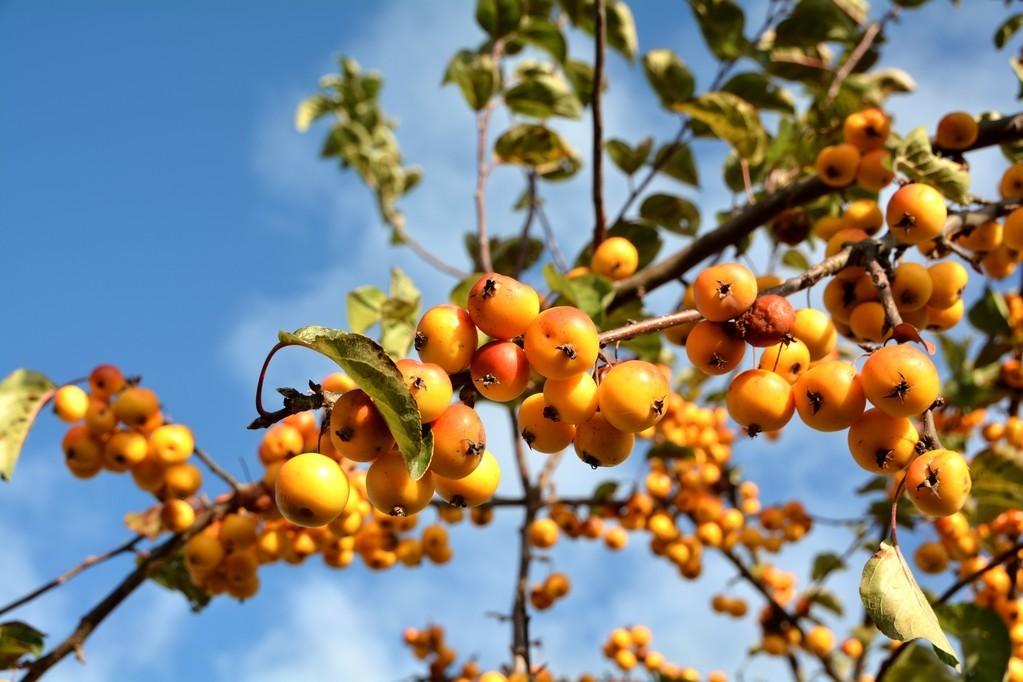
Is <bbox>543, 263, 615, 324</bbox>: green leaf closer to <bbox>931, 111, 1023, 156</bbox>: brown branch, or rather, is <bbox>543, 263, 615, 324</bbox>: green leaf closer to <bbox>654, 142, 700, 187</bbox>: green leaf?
<bbox>931, 111, 1023, 156</bbox>: brown branch

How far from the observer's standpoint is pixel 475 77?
4227 millimetres

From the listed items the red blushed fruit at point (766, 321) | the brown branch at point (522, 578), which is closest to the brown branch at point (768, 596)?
the brown branch at point (522, 578)

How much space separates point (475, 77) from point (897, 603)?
348cm

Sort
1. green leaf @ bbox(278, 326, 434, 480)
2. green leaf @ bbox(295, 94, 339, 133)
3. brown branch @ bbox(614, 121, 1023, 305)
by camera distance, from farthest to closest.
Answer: green leaf @ bbox(295, 94, 339, 133), brown branch @ bbox(614, 121, 1023, 305), green leaf @ bbox(278, 326, 434, 480)

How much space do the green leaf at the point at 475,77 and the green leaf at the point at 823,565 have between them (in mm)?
4282

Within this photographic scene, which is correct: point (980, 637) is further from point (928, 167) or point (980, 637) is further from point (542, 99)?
point (542, 99)

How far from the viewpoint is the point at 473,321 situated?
1732mm

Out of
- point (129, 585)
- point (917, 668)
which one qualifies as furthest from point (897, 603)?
point (129, 585)

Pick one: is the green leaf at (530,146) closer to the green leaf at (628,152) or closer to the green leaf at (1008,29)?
the green leaf at (628,152)

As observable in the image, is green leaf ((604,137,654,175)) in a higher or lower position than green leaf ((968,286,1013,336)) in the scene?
higher

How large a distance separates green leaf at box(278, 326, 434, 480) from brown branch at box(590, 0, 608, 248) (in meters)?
2.24

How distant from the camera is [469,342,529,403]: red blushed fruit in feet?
5.38

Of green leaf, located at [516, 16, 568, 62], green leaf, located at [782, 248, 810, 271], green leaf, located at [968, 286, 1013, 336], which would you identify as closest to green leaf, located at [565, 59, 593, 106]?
green leaf, located at [516, 16, 568, 62]

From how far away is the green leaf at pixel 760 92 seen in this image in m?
4.12
